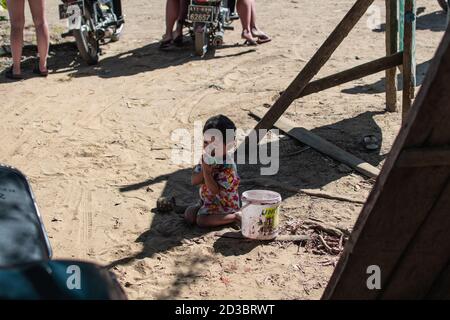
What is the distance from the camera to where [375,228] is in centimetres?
316

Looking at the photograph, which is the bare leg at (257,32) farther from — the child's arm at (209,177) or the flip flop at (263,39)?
the child's arm at (209,177)

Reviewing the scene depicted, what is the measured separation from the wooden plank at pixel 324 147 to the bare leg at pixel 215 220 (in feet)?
4.23

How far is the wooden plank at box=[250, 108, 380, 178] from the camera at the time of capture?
→ 5824mm

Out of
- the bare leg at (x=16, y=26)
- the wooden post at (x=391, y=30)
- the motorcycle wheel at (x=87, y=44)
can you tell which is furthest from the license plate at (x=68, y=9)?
the wooden post at (x=391, y=30)

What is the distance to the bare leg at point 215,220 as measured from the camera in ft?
16.5

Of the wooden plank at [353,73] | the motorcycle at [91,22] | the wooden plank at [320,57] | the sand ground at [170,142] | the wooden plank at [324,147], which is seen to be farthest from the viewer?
the motorcycle at [91,22]

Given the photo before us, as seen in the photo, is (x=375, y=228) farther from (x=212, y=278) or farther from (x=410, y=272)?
(x=212, y=278)

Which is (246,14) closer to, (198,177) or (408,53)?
(408,53)

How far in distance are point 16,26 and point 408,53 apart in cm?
447

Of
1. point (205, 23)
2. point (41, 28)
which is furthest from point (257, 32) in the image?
point (41, 28)

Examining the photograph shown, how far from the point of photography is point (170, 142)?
21.9 ft

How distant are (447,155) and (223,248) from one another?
2114mm

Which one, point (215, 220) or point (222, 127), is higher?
point (222, 127)
